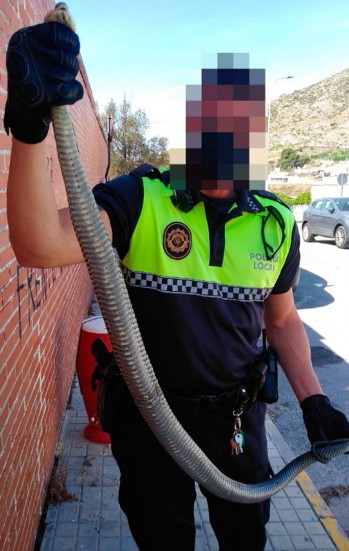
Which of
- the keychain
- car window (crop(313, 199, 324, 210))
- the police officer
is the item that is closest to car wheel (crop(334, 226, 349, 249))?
car window (crop(313, 199, 324, 210))

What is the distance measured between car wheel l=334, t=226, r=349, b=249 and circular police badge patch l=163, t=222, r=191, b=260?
1481cm

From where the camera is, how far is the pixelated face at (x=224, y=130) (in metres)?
1.63

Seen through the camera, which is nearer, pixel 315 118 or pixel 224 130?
pixel 224 130

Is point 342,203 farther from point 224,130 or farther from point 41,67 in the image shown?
point 41,67

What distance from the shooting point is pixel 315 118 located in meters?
91.4

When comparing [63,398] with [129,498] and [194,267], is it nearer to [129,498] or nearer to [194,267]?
[129,498]

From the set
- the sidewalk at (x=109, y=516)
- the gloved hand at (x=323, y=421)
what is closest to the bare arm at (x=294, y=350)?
the gloved hand at (x=323, y=421)

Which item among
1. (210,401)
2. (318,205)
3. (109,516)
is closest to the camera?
(210,401)

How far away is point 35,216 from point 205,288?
26.7 inches

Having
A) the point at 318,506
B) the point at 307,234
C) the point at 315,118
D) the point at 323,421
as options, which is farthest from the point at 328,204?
the point at 315,118

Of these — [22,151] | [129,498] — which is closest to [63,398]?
[129,498]

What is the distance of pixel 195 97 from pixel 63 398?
3081 mm

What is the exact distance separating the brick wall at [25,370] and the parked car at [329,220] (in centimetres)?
1350

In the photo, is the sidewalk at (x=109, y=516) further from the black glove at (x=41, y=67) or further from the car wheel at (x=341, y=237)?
the car wheel at (x=341, y=237)
